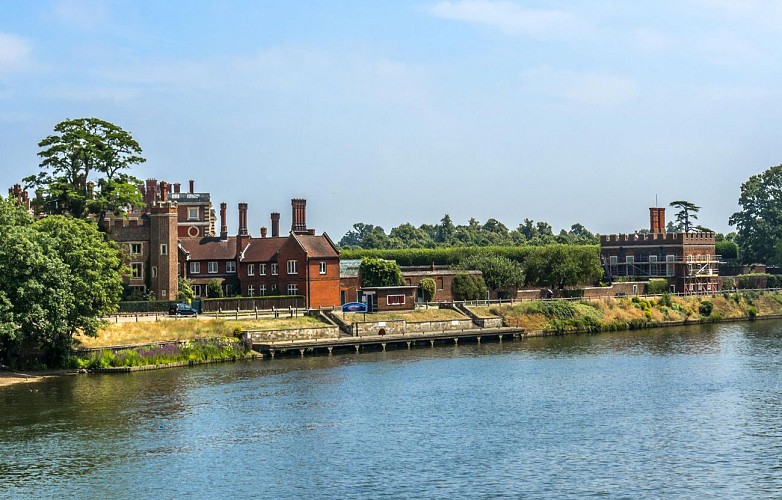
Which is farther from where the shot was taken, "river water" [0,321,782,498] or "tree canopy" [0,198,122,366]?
"tree canopy" [0,198,122,366]

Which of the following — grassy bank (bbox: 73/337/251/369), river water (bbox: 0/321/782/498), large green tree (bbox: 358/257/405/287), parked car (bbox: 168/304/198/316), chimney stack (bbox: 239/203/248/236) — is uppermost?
chimney stack (bbox: 239/203/248/236)

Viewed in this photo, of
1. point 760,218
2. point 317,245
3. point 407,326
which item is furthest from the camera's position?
point 760,218

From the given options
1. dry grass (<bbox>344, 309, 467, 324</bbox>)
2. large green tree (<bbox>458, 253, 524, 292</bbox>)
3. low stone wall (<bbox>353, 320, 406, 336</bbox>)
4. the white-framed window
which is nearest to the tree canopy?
low stone wall (<bbox>353, 320, 406, 336</bbox>)

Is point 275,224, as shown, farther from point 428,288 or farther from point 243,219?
point 428,288

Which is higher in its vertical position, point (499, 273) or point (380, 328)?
point (499, 273)

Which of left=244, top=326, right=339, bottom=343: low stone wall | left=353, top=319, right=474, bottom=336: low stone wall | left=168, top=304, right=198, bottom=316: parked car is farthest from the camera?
left=353, top=319, right=474, bottom=336: low stone wall

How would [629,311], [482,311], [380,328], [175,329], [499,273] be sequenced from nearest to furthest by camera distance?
[175,329]
[380,328]
[482,311]
[629,311]
[499,273]

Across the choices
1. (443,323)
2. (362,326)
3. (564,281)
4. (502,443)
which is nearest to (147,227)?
(362,326)

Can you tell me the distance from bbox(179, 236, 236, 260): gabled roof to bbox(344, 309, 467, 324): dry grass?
18165 mm

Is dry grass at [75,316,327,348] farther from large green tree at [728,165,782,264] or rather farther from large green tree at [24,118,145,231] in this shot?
large green tree at [728,165,782,264]

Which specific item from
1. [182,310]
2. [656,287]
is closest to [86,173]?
[182,310]

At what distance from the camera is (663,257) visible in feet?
435

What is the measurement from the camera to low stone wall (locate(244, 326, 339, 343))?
7925 centimetres

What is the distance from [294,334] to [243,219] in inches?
1035
